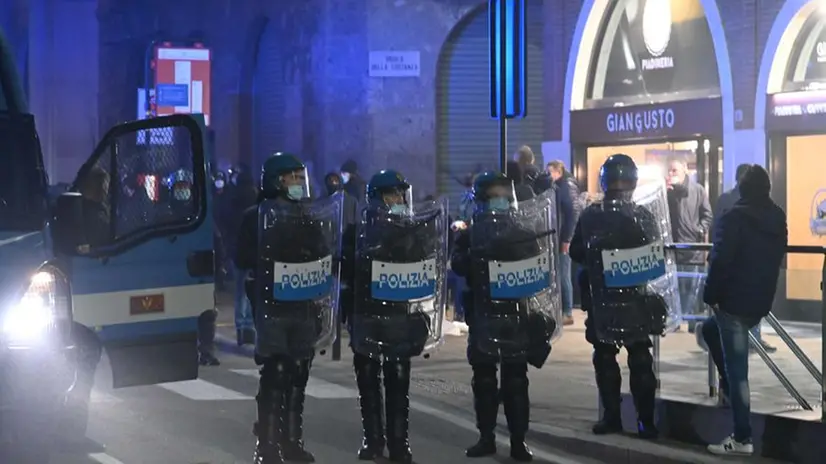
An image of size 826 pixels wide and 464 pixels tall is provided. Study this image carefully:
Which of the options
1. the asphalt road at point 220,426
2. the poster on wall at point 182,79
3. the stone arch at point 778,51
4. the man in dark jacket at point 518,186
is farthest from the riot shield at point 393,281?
the poster on wall at point 182,79

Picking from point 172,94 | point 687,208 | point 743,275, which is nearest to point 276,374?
point 743,275

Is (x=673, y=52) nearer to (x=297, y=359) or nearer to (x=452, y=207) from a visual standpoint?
(x=452, y=207)

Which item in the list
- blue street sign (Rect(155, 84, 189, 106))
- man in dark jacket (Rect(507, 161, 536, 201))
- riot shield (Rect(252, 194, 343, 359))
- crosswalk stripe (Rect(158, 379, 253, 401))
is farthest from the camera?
blue street sign (Rect(155, 84, 189, 106))

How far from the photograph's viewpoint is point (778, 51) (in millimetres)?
16344

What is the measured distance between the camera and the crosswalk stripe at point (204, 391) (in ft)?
38.9

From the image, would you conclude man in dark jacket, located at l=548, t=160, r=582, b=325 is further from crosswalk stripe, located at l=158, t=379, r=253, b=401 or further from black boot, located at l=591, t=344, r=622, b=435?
black boot, located at l=591, t=344, r=622, b=435

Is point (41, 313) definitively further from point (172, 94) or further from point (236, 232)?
point (172, 94)

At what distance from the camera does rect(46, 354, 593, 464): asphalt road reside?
368 inches

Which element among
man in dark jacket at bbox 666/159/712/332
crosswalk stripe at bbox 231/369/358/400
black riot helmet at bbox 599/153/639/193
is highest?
black riot helmet at bbox 599/153/639/193

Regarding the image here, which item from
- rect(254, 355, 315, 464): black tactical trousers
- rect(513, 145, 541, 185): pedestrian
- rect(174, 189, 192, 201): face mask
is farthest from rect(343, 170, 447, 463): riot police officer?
rect(513, 145, 541, 185): pedestrian

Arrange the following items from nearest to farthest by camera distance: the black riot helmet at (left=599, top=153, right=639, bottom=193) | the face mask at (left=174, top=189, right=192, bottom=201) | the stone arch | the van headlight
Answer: the van headlight
the black riot helmet at (left=599, top=153, right=639, bottom=193)
the face mask at (left=174, top=189, right=192, bottom=201)
the stone arch

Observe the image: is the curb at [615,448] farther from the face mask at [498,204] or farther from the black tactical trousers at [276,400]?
the black tactical trousers at [276,400]

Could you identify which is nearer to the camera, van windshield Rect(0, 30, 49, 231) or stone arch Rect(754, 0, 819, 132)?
van windshield Rect(0, 30, 49, 231)

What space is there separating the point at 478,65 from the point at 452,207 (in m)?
2.55
